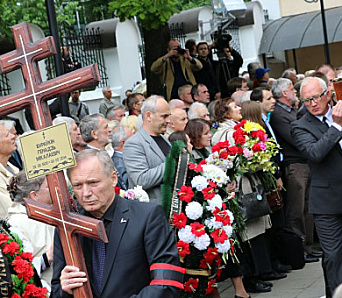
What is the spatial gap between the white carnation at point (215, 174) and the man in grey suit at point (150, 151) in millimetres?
411

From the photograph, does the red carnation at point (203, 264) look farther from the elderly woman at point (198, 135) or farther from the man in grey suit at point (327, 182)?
the elderly woman at point (198, 135)

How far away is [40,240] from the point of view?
5.87 m

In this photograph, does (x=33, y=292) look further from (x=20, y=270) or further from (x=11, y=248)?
(x=11, y=248)

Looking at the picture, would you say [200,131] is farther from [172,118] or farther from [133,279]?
[133,279]

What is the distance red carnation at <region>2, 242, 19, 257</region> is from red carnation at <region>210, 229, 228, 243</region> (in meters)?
2.71

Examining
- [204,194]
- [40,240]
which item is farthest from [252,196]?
[40,240]

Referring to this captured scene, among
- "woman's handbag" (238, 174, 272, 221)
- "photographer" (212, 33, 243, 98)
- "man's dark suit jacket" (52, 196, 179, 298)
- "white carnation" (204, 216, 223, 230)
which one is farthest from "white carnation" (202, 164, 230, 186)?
"photographer" (212, 33, 243, 98)

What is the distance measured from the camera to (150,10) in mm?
13977

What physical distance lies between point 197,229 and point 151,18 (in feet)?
24.2

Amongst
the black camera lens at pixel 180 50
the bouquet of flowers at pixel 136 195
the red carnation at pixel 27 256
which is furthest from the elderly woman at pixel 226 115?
the red carnation at pixel 27 256

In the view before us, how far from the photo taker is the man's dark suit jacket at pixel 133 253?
439 cm

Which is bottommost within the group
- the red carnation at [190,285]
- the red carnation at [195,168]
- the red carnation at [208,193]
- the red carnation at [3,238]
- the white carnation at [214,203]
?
the red carnation at [190,285]

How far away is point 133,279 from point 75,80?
1136 mm

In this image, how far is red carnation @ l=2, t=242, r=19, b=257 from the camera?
511 centimetres
